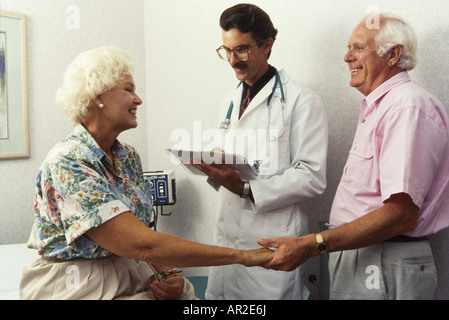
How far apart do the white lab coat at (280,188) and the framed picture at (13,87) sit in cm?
134

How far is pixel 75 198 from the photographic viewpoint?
49.1 inches

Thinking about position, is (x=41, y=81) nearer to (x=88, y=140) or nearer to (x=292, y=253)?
(x=88, y=140)

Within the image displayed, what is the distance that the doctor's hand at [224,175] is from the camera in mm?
1669

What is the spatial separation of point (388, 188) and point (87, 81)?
39.7 inches

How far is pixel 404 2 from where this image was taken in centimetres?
176

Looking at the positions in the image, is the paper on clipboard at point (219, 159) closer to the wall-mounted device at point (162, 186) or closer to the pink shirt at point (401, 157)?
the pink shirt at point (401, 157)

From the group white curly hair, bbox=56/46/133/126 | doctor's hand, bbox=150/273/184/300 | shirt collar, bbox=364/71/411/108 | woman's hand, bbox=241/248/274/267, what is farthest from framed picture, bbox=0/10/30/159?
shirt collar, bbox=364/71/411/108

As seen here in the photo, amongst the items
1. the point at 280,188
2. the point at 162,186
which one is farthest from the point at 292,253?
the point at 162,186

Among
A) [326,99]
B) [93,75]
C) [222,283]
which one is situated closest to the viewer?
[93,75]

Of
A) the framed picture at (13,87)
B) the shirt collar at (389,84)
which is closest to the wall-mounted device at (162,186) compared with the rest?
the framed picture at (13,87)
